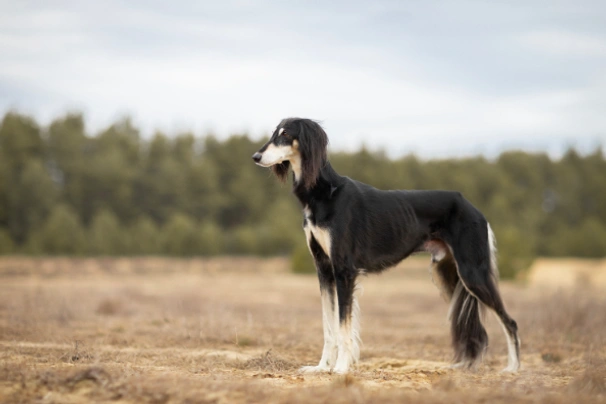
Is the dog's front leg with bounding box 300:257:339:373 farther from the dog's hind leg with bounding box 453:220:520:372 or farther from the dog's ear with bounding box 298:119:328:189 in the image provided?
the dog's hind leg with bounding box 453:220:520:372

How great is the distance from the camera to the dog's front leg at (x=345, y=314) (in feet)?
21.7

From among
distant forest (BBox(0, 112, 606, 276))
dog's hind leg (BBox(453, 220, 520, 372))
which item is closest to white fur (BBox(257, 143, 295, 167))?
dog's hind leg (BBox(453, 220, 520, 372))

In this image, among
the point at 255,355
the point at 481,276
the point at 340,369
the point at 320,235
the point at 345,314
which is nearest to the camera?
the point at 340,369

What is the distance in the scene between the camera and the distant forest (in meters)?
37.7

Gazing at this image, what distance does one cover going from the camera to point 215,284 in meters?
25.1

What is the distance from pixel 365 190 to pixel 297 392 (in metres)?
2.97

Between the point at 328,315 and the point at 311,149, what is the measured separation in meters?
1.98

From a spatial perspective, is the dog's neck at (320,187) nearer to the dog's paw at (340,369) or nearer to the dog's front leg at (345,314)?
the dog's front leg at (345,314)

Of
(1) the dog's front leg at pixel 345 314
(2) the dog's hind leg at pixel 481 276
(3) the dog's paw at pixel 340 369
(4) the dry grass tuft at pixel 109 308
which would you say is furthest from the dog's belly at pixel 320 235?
(4) the dry grass tuft at pixel 109 308

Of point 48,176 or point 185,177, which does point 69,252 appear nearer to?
point 48,176

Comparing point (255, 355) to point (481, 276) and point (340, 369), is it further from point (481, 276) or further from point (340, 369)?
point (481, 276)

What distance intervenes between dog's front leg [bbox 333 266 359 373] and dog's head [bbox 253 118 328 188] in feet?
3.55

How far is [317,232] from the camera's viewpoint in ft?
22.3

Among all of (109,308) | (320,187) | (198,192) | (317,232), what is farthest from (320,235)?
(198,192)
